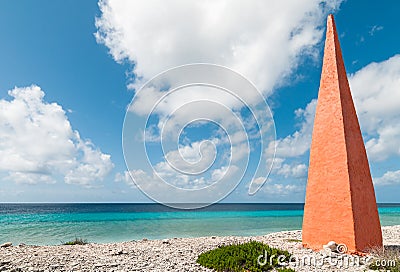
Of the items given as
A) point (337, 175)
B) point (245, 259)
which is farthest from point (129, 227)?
point (337, 175)

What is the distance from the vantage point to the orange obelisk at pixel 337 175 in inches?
385

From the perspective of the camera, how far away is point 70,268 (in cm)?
888

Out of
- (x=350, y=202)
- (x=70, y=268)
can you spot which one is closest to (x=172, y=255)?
(x=70, y=268)

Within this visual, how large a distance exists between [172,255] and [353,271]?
618 centimetres

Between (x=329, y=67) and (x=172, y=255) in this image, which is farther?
(x=329, y=67)

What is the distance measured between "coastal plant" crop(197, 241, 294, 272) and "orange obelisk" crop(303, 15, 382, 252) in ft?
7.62

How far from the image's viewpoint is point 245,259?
8.70 meters

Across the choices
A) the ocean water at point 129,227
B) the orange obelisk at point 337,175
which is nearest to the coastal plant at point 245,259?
the orange obelisk at point 337,175

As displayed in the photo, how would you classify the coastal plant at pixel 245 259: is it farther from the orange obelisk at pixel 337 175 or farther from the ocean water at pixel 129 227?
the ocean water at pixel 129 227

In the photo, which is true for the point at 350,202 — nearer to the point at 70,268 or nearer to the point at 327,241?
the point at 327,241

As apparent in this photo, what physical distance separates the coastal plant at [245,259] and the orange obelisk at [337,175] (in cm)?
232

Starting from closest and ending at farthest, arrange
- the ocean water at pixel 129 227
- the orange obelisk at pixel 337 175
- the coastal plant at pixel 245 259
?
the coastal plant at pixel 245 259 < the orange obelisk at pixel 337 175 < the ocean water at pixel 129 227

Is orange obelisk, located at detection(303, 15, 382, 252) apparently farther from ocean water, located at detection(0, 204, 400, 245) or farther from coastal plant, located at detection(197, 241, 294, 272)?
ocean water, located at detection(0, 204, 400, 245)

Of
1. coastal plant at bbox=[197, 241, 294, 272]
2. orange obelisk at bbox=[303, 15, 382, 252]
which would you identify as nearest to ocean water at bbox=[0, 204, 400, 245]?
coastal plant at bbox=[197, 241, 294, 272]
